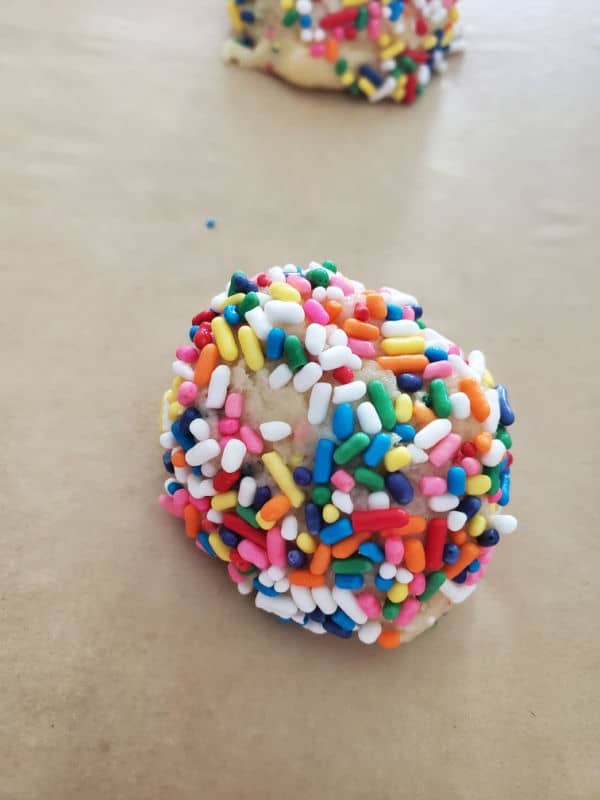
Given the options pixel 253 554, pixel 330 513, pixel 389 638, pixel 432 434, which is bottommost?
pixel 389 638

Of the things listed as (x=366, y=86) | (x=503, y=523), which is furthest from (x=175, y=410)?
(x=366, y=86)

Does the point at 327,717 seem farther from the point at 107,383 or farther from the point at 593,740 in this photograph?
the point at 107,383

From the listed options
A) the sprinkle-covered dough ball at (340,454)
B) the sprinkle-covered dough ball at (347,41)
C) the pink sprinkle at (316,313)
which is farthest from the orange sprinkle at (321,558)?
the sprinkle-covered dough ball at (347,41)

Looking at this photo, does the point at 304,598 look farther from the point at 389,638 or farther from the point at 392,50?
the point at 392,50

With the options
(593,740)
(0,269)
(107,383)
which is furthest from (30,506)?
(593,740)

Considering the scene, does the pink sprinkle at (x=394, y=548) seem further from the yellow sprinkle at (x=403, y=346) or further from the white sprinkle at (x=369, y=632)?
the yellow sprinkle at (x=403, y=346)

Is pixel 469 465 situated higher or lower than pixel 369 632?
higher
